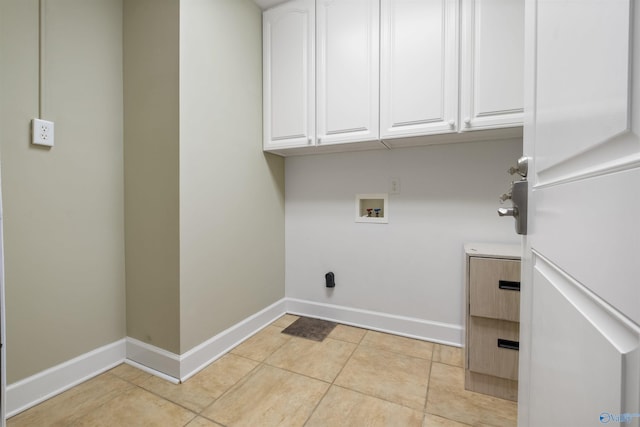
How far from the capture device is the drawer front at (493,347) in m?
1.26

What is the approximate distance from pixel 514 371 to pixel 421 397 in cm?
44

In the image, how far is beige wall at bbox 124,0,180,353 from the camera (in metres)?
1.42

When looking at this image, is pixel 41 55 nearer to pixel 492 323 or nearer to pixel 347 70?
pixel 347 70

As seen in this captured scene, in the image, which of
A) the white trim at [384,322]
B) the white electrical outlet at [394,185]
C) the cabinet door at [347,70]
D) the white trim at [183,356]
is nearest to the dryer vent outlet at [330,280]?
the white trim at [384,322]

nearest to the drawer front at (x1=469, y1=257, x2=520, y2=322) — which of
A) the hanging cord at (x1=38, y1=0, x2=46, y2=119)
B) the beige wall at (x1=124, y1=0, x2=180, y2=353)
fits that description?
the beige wall at (x1=124, y1=0, x2=180, y2=353)

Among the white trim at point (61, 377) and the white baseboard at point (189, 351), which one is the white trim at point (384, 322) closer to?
the white baseboard at point (189, 351)

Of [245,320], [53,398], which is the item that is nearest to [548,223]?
[245,320]

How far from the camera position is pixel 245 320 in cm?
185

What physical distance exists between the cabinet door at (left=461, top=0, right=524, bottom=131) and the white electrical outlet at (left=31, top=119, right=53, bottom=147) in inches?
81.0

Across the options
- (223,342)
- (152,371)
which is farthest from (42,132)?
(223,342)

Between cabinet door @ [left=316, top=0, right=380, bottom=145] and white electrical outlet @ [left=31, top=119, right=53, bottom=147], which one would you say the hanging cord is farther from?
cabinet door @ [left=316, top=0, right=380, bottom=145]

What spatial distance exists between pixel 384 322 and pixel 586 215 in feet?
5.96

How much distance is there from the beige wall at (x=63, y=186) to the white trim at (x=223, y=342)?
0.51 m

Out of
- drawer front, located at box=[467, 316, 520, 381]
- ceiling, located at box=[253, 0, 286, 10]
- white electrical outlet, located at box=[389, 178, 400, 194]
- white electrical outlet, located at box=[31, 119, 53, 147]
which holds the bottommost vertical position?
drawer front, located at box=[467, 316, 520, 381]
